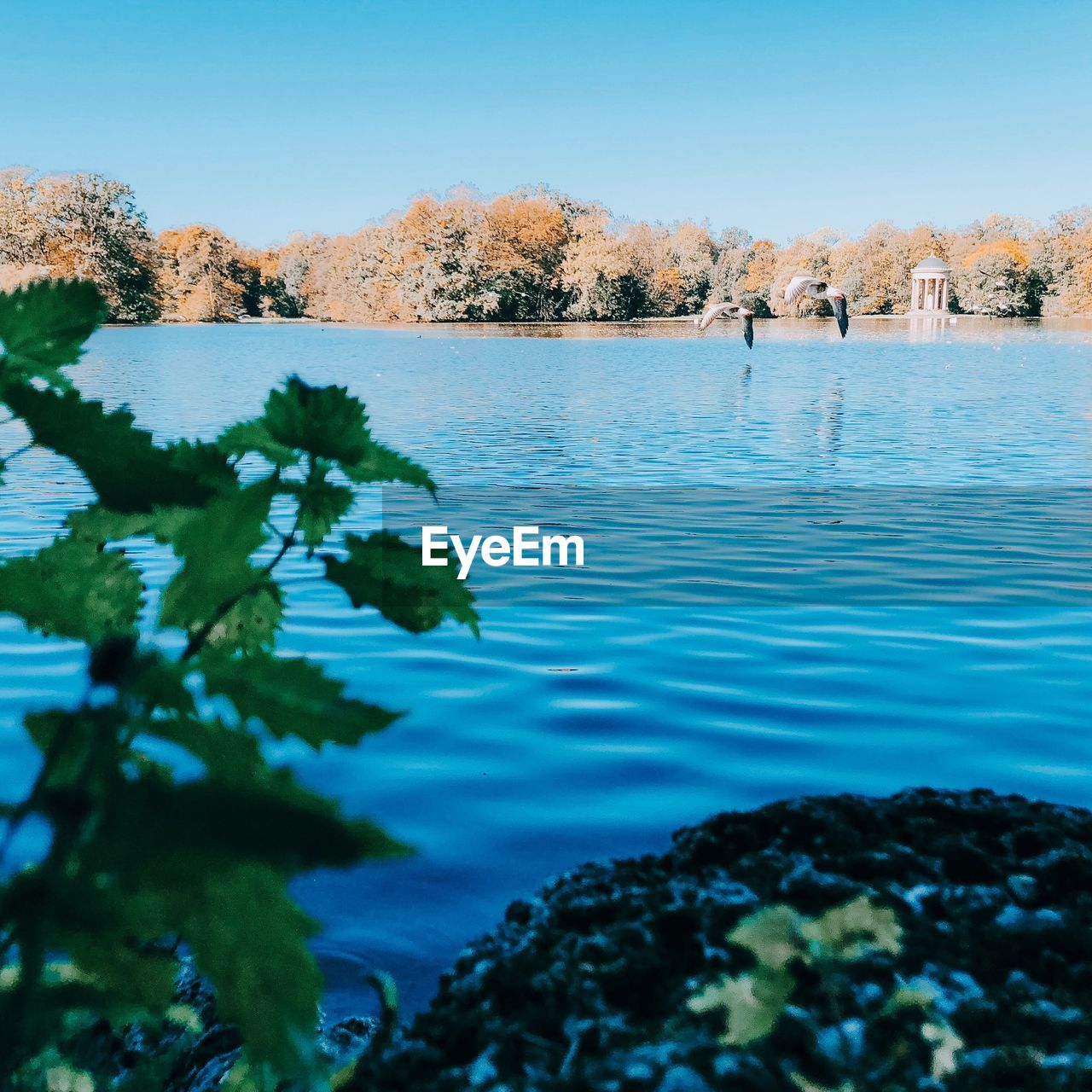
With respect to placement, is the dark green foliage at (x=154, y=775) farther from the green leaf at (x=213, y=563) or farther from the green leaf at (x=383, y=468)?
the green leaf at (x=383, y=468)

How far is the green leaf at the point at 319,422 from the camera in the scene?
3.05 ft

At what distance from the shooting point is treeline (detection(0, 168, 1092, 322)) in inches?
3991

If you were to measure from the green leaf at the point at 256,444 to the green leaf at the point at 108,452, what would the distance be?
0.28 metres

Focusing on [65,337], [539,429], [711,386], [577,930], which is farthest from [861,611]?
[711,386]

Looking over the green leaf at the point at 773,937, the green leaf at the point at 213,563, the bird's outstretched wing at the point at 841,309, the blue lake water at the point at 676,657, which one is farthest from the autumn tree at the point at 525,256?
the green leaf at the point at 213,563

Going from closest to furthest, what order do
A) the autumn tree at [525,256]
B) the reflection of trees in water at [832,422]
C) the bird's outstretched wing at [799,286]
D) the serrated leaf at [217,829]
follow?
1. the serrated leaf at [217,829]
2. the reflection of trees in water at [832,422]
3. the bird's outstretched wing at [799,286]
4. the autumn tree at [525,256]

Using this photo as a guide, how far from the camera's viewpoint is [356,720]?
1.77 ft

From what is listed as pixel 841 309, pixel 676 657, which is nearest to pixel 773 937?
pixel 676 657

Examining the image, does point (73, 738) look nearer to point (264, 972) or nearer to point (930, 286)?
point (264, 972)

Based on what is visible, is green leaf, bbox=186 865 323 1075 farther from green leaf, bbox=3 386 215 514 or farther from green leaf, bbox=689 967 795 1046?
green leaf, bbox=689 967 795 1046

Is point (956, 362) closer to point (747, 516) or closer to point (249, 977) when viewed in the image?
point (747, 516)

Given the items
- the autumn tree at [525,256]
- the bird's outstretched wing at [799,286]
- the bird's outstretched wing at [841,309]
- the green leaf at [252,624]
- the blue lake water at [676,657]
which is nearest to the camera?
the green leaf at [252,624]

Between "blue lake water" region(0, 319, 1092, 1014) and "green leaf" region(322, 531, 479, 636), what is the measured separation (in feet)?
0.75

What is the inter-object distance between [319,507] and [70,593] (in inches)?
12.6
